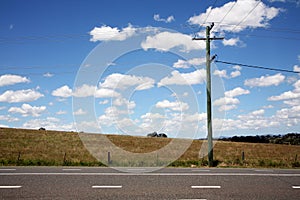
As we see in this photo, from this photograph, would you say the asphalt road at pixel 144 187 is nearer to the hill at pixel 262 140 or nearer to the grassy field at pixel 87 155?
the grassy field at pixel 87 155

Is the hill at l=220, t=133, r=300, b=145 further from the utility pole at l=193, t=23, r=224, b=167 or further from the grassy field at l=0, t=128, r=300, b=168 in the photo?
the utility pole at l=193, t=23, r=224, b=167

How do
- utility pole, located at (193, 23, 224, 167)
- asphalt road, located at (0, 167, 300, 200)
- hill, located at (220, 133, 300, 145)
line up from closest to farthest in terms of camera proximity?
1. asphalt road, located at (0, 167, 300, 200)
2. utility pole, located at (193, 23, 224, 167)
3. hill, located at (220, 133, 300, 145)

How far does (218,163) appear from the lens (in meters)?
20.5

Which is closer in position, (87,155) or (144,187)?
(144,187)

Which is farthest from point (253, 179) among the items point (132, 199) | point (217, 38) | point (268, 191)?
point (217, 38)

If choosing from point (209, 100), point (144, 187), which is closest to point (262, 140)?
point (209, 100)

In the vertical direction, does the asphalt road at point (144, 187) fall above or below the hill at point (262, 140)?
below

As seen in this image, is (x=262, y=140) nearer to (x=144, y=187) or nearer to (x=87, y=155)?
(x=87, y=155)

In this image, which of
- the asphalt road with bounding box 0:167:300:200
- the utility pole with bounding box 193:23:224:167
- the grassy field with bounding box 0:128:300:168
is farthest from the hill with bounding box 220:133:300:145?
the asphalt road with bounding box 0:167:300:200

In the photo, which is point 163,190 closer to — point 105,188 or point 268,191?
point 105,188

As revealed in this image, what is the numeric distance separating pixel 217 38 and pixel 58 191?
1623cm

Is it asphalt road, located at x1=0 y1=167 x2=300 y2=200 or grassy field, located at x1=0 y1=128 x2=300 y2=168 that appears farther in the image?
grassy field, located at x1=0 y1=128 x2=300 y2=168

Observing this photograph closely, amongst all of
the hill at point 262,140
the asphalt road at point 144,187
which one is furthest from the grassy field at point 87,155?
the hill at point 262,140

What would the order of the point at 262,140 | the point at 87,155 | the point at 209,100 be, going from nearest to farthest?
the point at 209,100, the point at 87,155, the point at 262,140
